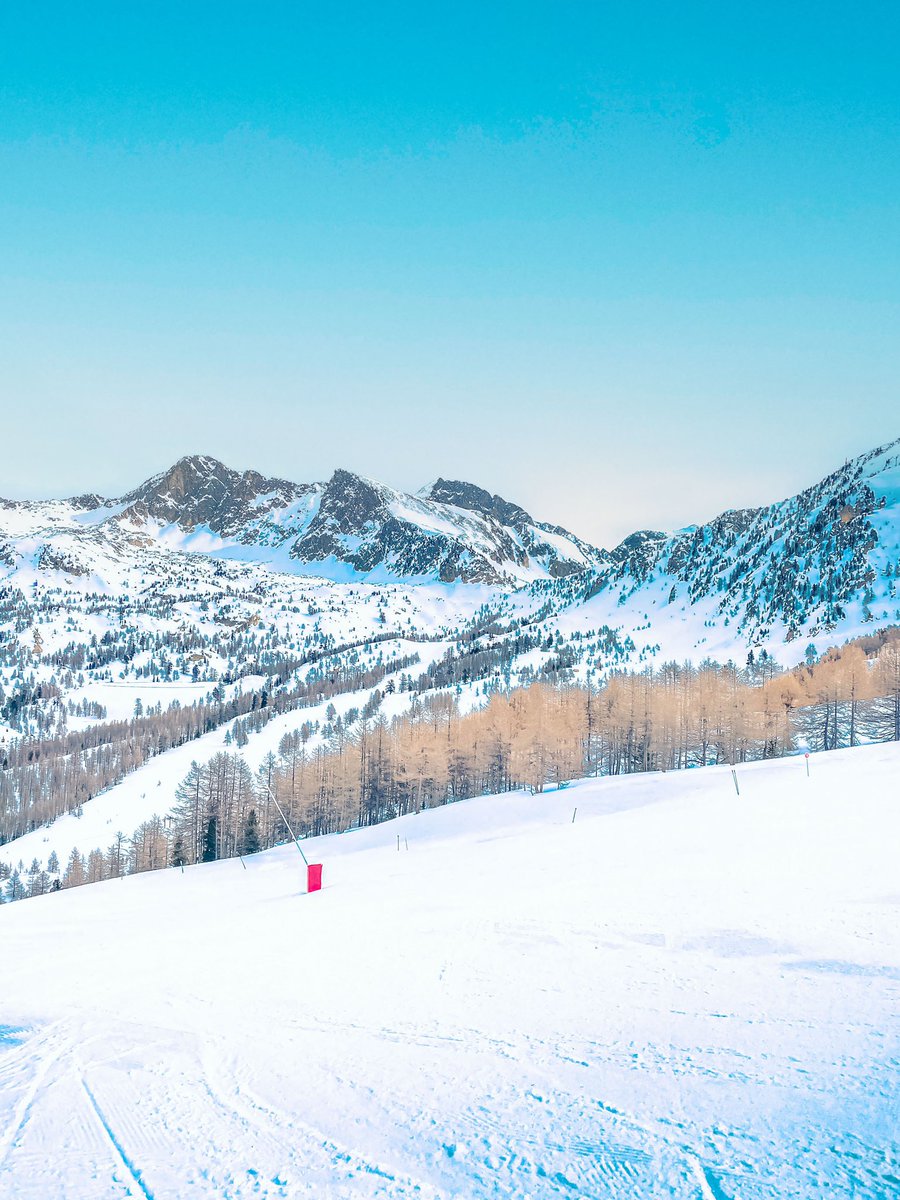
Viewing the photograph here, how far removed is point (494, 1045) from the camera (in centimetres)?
781

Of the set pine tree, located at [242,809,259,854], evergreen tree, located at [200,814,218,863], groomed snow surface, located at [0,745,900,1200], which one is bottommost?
evergreen tree, located at [200,814,218,863]

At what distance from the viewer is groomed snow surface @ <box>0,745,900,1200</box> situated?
5.52 m

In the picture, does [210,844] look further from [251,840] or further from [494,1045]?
[494,1045]

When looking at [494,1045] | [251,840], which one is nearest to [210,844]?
[251,840]

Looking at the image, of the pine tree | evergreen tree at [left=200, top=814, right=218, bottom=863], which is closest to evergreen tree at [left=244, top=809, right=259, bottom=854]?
the pine tree

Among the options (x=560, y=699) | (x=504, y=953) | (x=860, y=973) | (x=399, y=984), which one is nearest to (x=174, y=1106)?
(x=399, y=984)

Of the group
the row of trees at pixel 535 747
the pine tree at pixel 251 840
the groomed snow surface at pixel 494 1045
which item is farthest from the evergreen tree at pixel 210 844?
the groomed snow surface at pixel 494 1045

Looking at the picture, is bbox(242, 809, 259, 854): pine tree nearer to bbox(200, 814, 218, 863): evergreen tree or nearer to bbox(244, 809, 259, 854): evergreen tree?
bbox(244, 809, 259, 854): evergreen tree

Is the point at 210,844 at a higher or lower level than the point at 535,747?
lower

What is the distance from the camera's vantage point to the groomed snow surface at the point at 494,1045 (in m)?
5.52

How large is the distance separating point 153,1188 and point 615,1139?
13.4 feet

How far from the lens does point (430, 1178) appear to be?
5.39 metres

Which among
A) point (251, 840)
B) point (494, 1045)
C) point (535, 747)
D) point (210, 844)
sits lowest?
point (210, 844)

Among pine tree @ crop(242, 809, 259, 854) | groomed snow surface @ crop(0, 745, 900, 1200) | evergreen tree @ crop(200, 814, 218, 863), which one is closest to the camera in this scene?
groomed snow surface @ crop(0, 745, 900, 1200)
